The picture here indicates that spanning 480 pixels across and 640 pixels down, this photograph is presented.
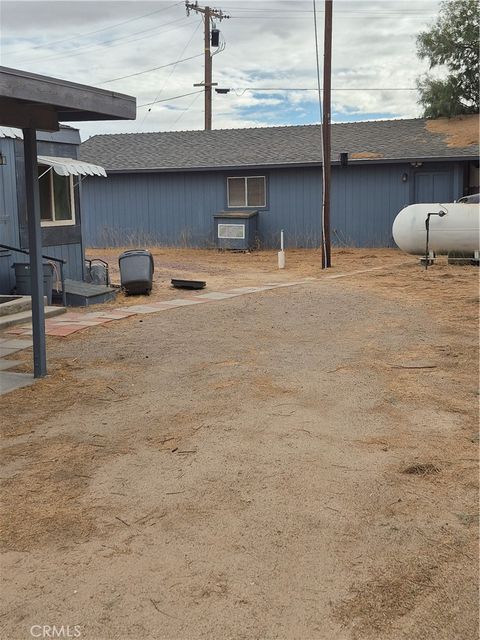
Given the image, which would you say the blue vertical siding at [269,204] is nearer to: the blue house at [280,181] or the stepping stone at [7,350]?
the blue house at [280,181]

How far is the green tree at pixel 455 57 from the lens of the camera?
23.3 m

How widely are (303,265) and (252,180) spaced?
5828 mm

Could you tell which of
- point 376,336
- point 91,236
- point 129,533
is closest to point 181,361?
point 376,336

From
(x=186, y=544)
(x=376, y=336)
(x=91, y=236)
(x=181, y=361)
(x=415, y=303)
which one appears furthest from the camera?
(x=91, y=236)

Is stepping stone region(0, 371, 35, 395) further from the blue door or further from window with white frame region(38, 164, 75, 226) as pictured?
the blue door

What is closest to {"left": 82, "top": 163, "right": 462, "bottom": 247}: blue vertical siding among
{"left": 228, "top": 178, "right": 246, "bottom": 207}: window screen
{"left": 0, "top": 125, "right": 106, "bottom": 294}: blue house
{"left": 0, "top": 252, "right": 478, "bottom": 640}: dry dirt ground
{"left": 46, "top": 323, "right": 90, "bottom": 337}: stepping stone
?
{"left": 228, "top": 178, "right": 246, "bottom": 207}: window screen

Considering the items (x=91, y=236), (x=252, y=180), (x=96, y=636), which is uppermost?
(x=252, y=180)

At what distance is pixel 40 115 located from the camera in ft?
20.0

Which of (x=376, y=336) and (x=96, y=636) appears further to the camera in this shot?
(x=376, y=336)

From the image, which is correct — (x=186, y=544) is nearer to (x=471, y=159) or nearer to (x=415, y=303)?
(x=415, y=303)

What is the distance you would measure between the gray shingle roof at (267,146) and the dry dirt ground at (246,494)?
14.1m

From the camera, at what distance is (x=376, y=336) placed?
7992mm

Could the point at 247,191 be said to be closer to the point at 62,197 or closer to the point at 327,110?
the point at 327,110

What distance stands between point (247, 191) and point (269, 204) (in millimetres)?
936
